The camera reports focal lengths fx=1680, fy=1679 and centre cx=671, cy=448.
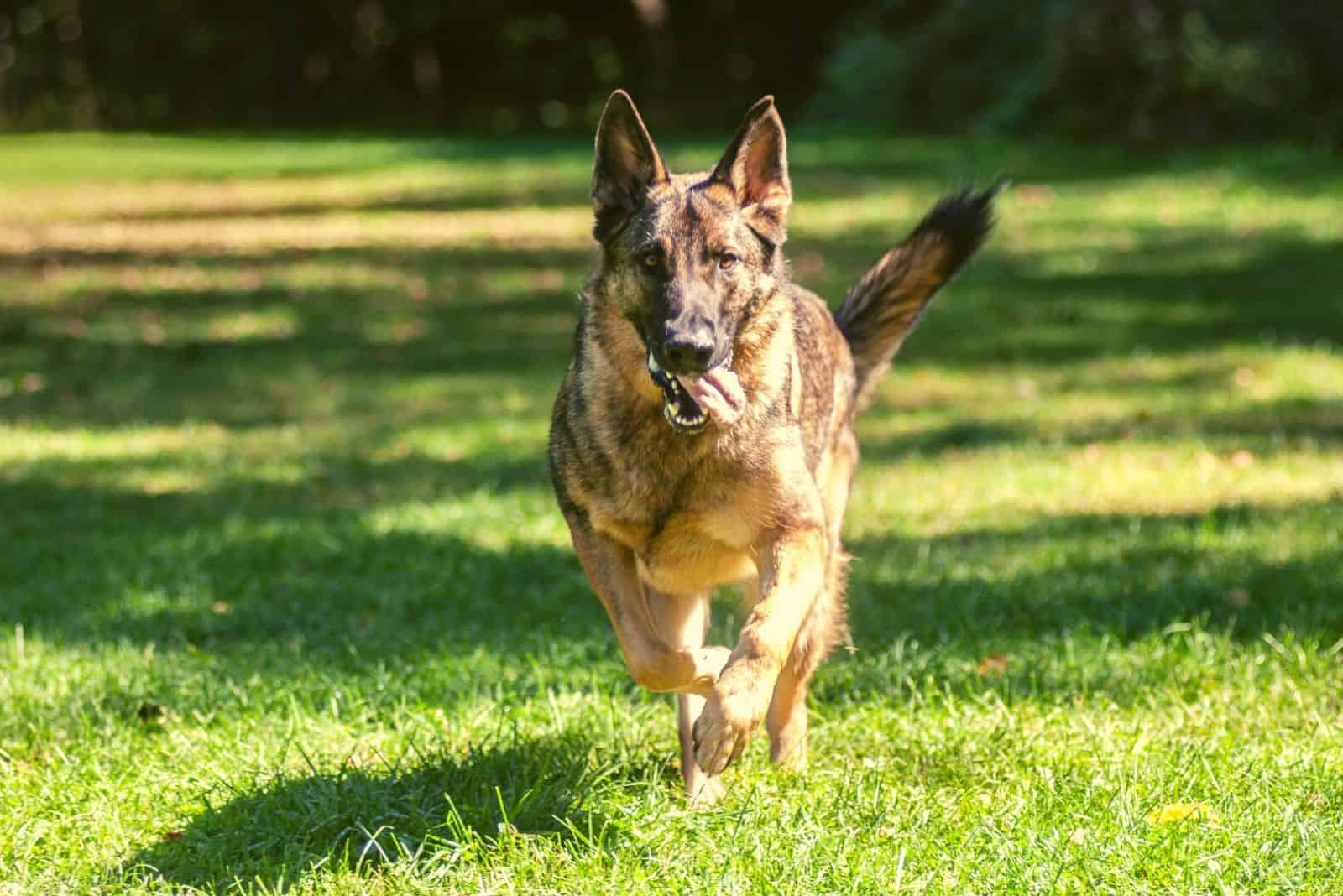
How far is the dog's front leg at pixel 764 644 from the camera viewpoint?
3.97 metres

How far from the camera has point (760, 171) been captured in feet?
15.9

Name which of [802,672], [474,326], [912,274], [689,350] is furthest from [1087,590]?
[474,326]

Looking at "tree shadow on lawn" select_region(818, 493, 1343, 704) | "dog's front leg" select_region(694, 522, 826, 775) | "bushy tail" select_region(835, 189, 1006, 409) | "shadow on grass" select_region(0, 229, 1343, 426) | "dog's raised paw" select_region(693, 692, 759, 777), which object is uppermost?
"bushy tail" select_region(835, 189, 1006, 409)

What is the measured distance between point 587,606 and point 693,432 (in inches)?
93.2

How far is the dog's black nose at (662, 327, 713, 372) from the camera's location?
4.20m

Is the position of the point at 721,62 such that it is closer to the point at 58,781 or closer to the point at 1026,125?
the point at 1026,125

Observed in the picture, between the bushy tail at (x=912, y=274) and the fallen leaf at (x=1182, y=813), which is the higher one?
the bushy tail at (x=912, y=274)

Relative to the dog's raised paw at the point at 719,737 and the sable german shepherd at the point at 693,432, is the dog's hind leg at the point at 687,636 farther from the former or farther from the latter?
the dog's raised paw at the point at 719,737

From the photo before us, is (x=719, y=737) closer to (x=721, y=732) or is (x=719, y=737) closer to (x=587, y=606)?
(x=721, y=732)

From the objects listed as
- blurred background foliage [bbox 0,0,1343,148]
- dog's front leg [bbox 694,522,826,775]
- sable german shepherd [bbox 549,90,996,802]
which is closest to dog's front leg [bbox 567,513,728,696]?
sable german shepherd [bbox 549,90,996,802]

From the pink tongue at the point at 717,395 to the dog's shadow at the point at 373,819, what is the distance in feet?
3.47

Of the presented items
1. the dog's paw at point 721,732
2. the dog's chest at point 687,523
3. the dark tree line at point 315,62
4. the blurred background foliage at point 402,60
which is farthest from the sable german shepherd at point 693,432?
the dark tree line at point 315,62

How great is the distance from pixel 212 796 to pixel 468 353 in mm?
8383

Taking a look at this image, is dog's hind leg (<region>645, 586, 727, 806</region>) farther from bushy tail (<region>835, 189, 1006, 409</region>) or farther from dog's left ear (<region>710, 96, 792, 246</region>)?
bushy tail (<region>835, 189, 1006, 409</region>)
